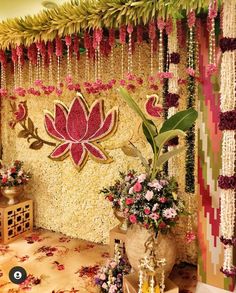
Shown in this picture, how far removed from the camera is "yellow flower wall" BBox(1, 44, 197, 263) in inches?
118

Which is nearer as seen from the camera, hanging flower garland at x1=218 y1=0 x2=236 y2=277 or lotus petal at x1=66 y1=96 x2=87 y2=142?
hanging flower garland at x1=218 y1=0 x2=236 y2=277

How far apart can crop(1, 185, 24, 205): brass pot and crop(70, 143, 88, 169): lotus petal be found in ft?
2.18

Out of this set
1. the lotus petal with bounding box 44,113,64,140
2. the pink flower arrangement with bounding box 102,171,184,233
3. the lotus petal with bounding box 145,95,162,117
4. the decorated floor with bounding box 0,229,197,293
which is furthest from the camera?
the lotus petal with bounding box 44,113,64,140

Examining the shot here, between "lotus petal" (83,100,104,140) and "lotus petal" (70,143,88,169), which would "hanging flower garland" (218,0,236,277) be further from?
"lotus petal" (70,143,88,169)

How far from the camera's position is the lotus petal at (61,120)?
3410 millimetres

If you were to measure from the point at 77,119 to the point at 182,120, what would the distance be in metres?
1.47

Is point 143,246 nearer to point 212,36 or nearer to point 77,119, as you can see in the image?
point 212,36

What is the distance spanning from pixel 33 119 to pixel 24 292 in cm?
192

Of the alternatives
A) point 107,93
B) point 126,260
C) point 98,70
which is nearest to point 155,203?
point 126,260

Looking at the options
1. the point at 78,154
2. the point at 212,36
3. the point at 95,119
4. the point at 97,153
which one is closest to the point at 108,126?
the point at 95,119

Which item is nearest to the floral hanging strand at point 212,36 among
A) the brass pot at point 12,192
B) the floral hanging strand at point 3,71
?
the floral hanging strand at point 3,71

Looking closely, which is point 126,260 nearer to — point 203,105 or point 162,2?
point 203,105

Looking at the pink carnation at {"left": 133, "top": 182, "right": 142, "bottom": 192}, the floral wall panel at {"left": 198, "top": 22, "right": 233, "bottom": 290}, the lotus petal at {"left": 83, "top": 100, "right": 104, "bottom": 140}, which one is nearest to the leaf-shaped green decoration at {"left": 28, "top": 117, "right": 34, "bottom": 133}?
the lotus petal at {"left": 83, "top": 100, "right": 104, "bottom": 140}

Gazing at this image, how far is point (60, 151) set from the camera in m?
3.47
